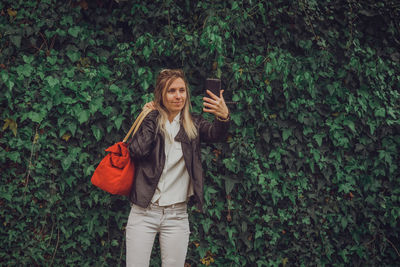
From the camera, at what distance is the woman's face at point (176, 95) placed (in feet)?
8.04

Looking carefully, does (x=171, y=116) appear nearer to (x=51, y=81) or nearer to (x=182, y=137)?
(x=182, y=137)

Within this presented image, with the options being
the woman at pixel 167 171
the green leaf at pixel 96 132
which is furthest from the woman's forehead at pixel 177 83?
the green leaf at pixel 96 132

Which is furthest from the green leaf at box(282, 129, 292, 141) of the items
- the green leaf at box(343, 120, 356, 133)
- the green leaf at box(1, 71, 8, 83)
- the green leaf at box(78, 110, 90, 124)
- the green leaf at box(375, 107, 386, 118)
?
the green leaf at box(1, 71, 8, 83)

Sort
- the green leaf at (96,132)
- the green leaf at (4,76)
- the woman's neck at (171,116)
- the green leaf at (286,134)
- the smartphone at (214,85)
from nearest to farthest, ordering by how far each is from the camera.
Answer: the smartphone at (214,85)
the woman's neck at (171,116)
the green leaf at (4,76)
the green leaf at (96,132)
the green leaf at (286,134)

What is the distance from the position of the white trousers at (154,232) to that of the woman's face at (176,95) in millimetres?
688

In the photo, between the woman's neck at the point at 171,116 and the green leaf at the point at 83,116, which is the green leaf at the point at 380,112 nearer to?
the woman's neck at the point at 171,116

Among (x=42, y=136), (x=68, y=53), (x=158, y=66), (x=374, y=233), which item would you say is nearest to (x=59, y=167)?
(x=42, y=136)

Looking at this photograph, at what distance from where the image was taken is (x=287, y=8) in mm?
3447

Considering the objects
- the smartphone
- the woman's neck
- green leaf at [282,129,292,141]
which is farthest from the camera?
green leaf at [282,129,292,141]

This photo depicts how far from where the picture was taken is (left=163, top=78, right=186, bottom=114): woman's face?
96.4 inches

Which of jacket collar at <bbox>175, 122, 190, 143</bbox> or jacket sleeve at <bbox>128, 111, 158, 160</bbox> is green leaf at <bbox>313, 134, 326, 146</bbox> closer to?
jacket collar at <bbox>175, 122, 190, 143</bbox>

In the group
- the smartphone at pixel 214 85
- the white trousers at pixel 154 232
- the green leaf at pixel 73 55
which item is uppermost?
the green leaf at pixel 73 55

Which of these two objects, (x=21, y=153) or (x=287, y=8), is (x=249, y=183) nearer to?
(x=287, y=8)

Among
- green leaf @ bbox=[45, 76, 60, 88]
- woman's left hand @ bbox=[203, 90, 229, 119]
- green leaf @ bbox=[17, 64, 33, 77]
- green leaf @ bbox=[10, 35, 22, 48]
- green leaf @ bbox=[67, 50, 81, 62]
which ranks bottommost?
woman's left hand @ bbox=[203, 90, 229, 119]
